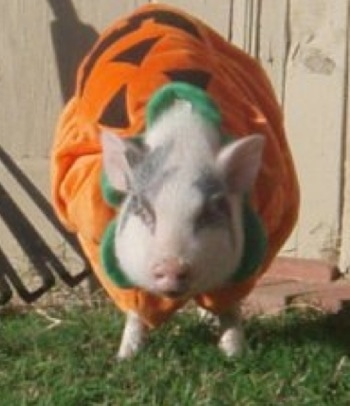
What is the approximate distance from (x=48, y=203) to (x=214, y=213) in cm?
136

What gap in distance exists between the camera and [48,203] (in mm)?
5637

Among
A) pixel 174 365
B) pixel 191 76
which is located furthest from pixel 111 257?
pixel 191 76

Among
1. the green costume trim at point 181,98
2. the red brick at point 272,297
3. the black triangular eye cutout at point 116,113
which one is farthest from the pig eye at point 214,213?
the red brick at point 272,297

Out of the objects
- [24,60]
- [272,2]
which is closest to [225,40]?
[272,2]

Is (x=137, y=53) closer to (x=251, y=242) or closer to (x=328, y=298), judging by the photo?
(x=251, y=242)

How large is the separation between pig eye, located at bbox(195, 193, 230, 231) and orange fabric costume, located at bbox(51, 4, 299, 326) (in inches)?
8.7

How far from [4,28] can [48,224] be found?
587mm

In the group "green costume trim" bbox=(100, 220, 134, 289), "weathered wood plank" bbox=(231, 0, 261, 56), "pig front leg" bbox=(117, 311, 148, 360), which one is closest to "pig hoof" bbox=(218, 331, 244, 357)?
"pig front leg" bbox=(117, 311, 148, 360)

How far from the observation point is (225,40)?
207 inches

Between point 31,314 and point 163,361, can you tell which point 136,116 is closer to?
point 163,361

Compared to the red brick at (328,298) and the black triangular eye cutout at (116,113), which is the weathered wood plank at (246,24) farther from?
the black triangular eye cutout at (116,113)

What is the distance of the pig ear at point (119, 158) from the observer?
437cm

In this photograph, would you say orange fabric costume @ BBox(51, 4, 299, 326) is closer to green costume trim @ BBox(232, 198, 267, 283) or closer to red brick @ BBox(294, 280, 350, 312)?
green costume trim @ BBox(232, 198, 267, 283)

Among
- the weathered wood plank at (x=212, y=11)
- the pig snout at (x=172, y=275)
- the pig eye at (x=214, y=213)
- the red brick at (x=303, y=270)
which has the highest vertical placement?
the pig eye at (x=214, y=213)
